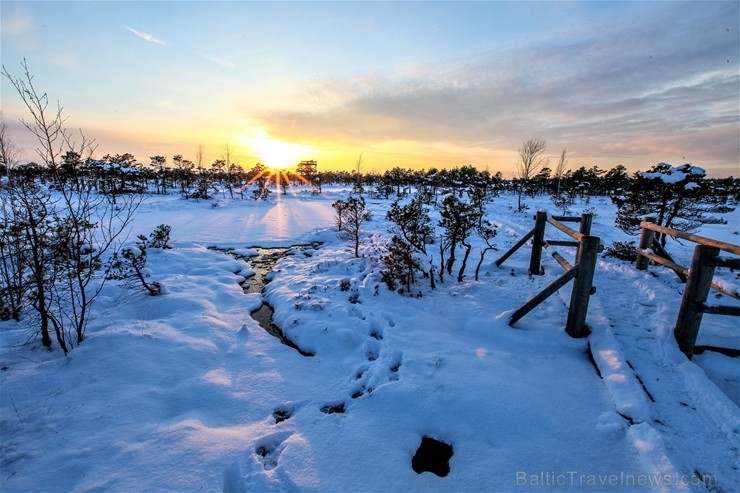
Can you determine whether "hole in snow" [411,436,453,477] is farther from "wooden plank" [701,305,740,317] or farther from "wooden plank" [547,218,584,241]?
"wooden plank" [701,305,740,317]

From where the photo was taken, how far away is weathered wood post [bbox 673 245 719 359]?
382 cm

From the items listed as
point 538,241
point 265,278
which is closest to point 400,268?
point 538,241

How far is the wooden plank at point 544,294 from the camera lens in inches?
178

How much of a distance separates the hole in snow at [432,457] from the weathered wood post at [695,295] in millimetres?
3474

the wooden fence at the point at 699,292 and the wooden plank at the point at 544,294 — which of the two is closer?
the wooden fence at the point at 699,292

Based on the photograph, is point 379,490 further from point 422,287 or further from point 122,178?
point 122,178

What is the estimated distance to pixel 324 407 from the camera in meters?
3.98

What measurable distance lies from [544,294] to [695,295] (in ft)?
5.41

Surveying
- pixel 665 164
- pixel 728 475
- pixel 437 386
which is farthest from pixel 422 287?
pixel 665 164

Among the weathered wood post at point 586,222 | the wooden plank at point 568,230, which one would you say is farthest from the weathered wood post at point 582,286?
the weathered wood post at point 586,222

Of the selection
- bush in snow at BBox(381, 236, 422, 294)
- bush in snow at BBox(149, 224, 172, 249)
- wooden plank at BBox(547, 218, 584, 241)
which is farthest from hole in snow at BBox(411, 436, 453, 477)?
bush in snow at BBox(149, 224, 172, 249)

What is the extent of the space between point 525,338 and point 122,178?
47910 millimetres

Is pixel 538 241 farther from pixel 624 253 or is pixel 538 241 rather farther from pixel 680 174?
pixel 680 174

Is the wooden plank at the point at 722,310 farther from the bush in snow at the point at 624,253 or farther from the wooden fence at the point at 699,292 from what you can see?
the bush in snow at the point at 624,253
